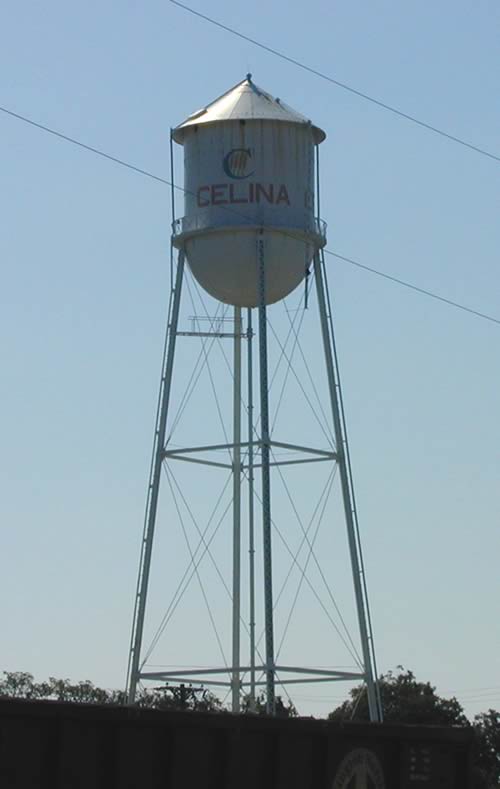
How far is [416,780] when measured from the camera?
19.1 meters

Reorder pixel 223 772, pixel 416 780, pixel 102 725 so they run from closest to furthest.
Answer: pixel 102 725 < pixel 223 772 < pixel 416 780

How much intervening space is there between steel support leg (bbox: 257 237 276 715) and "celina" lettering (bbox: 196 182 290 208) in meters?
0.85

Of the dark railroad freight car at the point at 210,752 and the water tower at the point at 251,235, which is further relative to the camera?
the water tower at the point at 251,235

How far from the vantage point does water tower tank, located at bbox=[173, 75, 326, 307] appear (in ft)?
122

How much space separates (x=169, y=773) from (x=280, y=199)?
72.4 ft

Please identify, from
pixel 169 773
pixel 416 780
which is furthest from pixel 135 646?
pixel 169 773

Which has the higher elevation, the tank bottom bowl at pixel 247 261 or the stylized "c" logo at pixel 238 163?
the stylized "c" logo at pixel 238 163

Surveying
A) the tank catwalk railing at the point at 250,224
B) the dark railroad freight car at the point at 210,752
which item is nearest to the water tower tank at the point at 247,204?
the tank catwalk railing at the point at 250,224

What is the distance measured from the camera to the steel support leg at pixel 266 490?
34812 millimetres

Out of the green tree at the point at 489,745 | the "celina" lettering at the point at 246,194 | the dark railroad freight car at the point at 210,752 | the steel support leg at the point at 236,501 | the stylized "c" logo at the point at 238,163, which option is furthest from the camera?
the green tree at the point at 489,745

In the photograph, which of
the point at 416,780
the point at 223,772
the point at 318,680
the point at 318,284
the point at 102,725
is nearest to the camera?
the point at 102,725

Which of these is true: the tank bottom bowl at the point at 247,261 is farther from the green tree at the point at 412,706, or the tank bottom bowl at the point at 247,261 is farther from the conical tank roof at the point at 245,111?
the green tree at the point at 412,706

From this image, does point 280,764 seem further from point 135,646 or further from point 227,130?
point 227,130

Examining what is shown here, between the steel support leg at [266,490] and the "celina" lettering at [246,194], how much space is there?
0.85 meters
